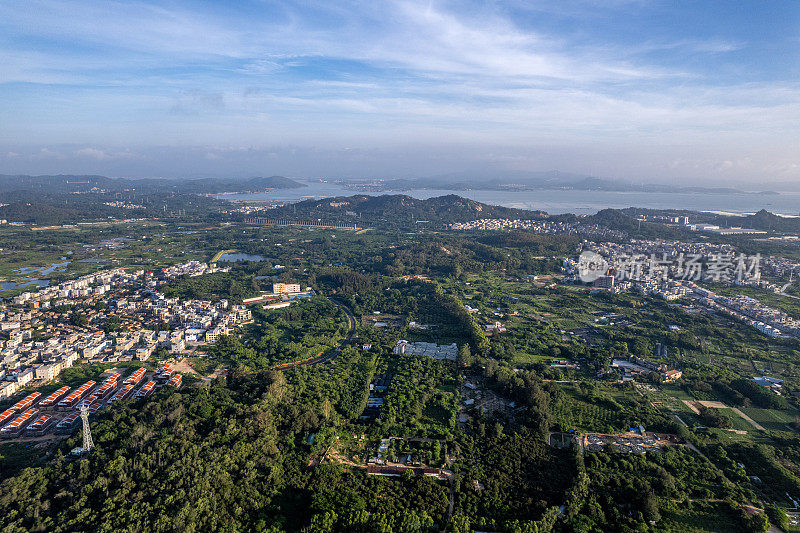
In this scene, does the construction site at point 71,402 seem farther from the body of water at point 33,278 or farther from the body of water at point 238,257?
the body of water at point 238,257

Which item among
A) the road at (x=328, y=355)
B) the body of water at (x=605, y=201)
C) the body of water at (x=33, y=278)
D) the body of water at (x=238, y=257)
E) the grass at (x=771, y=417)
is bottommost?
the body of water at (x=33, y=278)

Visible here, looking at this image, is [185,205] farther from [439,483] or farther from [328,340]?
[439,483]

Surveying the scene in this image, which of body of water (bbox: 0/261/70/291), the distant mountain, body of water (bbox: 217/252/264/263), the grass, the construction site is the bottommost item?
body of water (bbox: 0/261/70/291)

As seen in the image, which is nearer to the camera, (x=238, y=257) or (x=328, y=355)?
(x=328, y=355)

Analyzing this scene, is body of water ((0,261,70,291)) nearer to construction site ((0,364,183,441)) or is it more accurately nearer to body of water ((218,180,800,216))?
construction site ((0,364,183,441))

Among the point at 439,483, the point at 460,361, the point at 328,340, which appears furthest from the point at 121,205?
the point at 439,483

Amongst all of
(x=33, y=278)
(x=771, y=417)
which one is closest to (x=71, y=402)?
(x=33, y=278)

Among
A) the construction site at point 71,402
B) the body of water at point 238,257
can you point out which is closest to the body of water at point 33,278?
the body of water at point 238,257

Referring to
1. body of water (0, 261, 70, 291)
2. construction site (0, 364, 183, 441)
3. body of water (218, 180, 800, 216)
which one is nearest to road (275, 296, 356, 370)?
construction site (0, 364, 183, 441)

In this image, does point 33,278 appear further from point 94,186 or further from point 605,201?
point 605,201

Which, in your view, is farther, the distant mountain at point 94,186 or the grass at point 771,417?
the distant mountain at point 94,186
